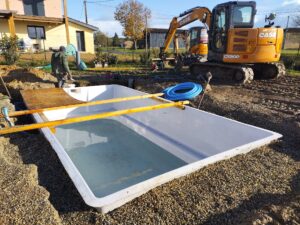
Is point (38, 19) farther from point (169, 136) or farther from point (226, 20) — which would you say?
point (169, 136)

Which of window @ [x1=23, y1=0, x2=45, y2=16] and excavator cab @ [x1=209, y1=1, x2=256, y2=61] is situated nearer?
excavator cab @ [x1=209, y1=1, x2=256, y2=61]

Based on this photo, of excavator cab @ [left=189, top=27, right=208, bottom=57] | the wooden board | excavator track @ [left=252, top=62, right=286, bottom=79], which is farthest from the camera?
excavator cab @ [left=189, top=27, right=208, bottom=57]

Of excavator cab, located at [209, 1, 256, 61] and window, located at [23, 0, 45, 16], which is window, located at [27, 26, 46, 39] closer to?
window, located at [23, 0, 45, 16]

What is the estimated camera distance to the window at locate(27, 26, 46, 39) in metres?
16.5

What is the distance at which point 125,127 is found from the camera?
263 inches

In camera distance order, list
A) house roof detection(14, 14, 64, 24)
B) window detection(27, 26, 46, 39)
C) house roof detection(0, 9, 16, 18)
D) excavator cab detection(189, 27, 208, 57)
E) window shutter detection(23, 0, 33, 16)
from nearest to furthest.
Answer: excavator cab detection(189, 27, 208, 57)
house roof detection(0, 9, 16, 18)
house roof detection(14, 14, 64, 24)
window detection(27, 26, 46, 39)
window shutter detection(23, 0, 33, 16)

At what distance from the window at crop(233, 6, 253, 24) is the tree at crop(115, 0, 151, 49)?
15871 millimetres

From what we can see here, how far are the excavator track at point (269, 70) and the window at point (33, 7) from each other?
15800 millimetres

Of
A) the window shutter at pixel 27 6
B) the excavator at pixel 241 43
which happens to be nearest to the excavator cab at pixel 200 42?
the excavator at pixel 241 43

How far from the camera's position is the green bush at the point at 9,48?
36.5ft

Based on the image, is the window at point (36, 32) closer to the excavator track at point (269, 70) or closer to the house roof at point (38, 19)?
the house roof at point (38, 19)

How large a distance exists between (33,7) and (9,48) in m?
8.25

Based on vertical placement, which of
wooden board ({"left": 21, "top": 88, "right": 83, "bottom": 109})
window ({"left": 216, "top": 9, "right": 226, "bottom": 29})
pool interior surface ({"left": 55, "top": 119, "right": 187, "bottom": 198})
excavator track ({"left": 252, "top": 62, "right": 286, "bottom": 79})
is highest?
window ({"left": 216, "top": 9, "right": 226, "bottom": 29})

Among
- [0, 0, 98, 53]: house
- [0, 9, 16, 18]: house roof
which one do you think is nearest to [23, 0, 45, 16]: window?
[0, 0, 98, 53]: house
